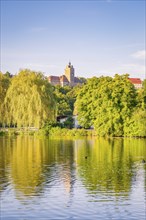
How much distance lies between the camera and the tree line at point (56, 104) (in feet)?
184

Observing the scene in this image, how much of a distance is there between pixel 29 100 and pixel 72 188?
37.7 m

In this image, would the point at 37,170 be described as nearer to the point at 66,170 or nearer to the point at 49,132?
the point at 66,170

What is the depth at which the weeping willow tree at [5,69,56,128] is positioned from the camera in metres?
55.8

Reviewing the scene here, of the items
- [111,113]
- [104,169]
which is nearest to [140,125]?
[111,113]

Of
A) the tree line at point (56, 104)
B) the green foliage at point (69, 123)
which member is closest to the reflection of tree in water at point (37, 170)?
the tree line at point (56, 104)

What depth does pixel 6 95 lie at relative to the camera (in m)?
57.5

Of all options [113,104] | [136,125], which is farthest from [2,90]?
[136,125]

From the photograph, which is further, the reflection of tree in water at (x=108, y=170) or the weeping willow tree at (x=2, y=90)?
the weeping willow tree at (x=2, y=90)

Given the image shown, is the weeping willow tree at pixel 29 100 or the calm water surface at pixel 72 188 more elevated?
the weeping willow tree at pixel 29 100

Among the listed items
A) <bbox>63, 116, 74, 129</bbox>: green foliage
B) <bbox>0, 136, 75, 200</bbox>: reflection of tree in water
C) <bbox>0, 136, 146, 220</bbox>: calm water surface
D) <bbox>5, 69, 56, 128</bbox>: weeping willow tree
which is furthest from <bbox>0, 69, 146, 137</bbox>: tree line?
<bbox>0, 136, 146, 220</bbox>: calm water surface

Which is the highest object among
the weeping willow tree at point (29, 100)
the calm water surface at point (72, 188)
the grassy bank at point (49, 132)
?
the weeping willow tree at point (29, 100)

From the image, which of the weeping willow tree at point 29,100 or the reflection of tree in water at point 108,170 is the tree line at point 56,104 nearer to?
the weeping willow tree at point 29,100

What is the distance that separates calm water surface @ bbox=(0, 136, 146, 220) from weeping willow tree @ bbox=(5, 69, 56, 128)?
81.1ft

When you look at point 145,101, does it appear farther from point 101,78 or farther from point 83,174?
point 83,174
